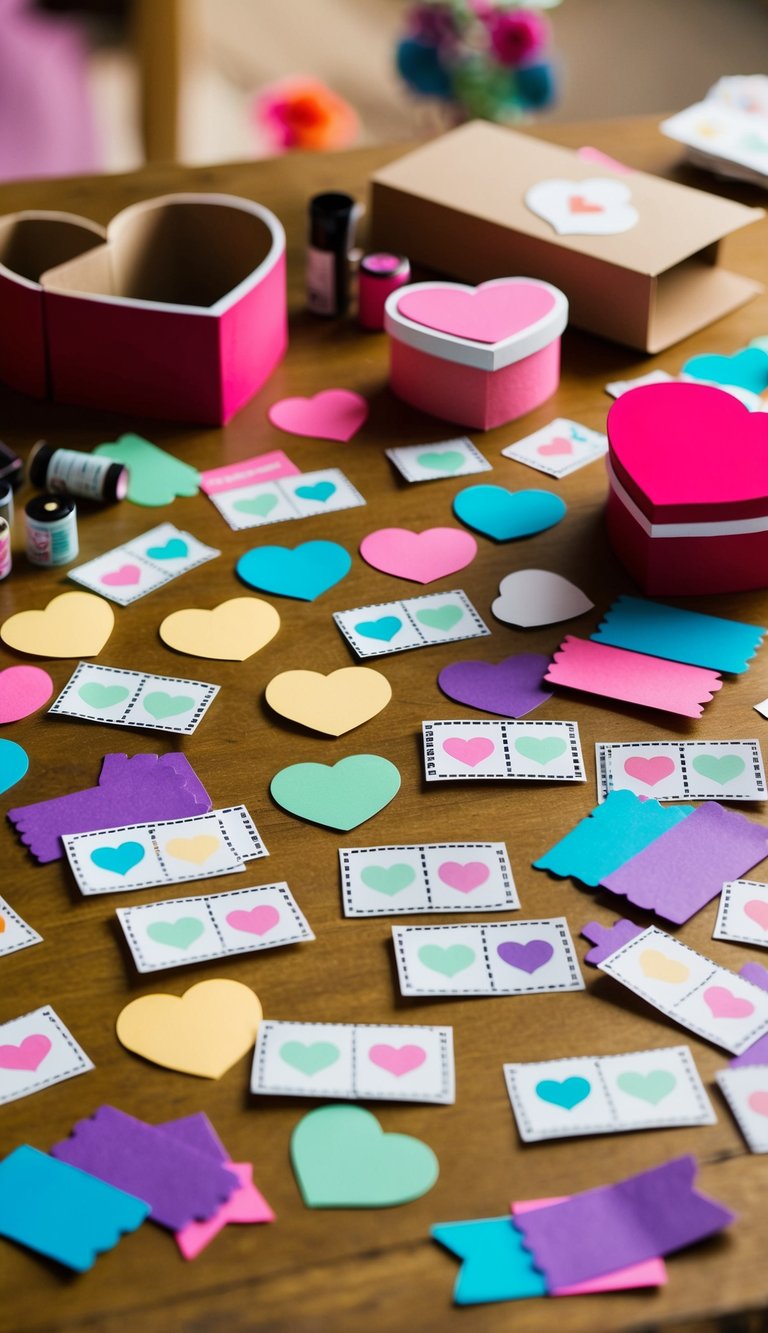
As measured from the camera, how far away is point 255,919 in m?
1.05

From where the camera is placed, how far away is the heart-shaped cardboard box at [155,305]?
1.53m

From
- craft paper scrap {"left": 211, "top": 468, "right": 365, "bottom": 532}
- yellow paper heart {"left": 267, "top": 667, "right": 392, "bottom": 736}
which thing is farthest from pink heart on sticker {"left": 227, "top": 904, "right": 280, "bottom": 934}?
craft paper scrap {"left": 211, "top": 468, "right": 365, "bottom": 532}

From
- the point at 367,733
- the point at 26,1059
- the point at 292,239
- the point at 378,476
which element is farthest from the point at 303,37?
the point at 26,1059

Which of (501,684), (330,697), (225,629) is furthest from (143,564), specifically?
(501,684)

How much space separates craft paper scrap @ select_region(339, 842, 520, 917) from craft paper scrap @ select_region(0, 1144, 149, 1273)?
0.28 meters

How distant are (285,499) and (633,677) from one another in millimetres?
439

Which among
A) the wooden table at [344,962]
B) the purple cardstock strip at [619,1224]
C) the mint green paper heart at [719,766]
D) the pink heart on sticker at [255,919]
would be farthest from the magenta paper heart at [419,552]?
the purple cardstock strip at [619,1224]

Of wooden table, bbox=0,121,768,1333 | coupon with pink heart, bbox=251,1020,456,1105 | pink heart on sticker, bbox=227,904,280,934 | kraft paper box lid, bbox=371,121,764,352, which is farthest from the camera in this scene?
kraft paper box lid, bbox=371,121,764,352

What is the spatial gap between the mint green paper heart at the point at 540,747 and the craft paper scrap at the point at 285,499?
393 millimetres

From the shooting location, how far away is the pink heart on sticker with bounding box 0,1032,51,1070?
96 cm

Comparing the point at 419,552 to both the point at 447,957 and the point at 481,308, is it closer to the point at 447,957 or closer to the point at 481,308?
the point at 481,308

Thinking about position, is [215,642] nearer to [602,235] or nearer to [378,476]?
[378,476]

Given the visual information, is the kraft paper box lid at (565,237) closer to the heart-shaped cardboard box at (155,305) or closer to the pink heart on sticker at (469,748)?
the heart-shaped cardboard box at (155,305)

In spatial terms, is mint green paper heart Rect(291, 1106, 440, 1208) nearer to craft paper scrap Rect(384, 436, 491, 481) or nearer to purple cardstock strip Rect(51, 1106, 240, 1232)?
purple cardstock strip Rect(51, 1106, 240, 1232)
